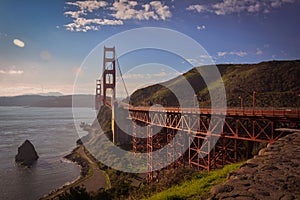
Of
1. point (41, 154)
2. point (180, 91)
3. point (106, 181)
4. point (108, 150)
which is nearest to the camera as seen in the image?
point (106, 181)

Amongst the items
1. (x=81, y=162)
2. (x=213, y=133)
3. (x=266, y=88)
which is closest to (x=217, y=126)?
(x=213, y=133)

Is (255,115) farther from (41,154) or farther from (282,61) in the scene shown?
(282,61)

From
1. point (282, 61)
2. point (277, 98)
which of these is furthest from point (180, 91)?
point (277, 98)

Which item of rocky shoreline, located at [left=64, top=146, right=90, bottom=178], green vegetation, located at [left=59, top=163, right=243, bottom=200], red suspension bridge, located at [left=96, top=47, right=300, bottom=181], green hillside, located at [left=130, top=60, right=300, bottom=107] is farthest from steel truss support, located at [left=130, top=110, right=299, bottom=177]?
green hillside, located at [left=130, top=60, right=300, bottom=107]

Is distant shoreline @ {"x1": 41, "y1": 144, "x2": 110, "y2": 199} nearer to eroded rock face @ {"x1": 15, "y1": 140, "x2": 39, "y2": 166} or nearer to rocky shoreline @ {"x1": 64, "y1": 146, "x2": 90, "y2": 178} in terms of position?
rocky shoreline @ {"x1": 64, "y1": 146, "x2": 90, "y2": 178}

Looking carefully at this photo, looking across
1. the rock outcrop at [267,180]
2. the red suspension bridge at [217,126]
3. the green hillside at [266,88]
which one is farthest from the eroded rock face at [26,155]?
the rock outcrop at [267,180]

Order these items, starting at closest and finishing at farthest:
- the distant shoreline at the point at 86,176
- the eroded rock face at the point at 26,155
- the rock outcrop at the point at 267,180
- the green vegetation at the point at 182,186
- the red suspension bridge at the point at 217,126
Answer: the rock outcrop at the point at 267,180 < the green vegetation at the point at 182,186 < the red suspension bridge at the point at 217,126 < the distant shoreline at the point at 86,176 < the eroded rock face at the point at 26,155

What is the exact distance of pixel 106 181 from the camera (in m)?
26.4

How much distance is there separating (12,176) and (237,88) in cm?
4248

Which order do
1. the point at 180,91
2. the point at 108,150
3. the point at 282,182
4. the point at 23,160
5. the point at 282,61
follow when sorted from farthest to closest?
the point at 180,91 → the point at 282,61 → the point at 23,160 → the point at 108,150 → the point at 282,182

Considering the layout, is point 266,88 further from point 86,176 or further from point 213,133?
point 213,133

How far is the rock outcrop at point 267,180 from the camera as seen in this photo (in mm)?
3223

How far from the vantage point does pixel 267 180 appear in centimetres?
370

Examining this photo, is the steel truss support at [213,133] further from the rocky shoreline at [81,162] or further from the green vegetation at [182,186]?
the rocky shoreline at [81,162]
